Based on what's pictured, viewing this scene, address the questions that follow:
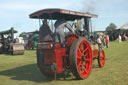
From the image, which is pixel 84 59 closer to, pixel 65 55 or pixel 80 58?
pixel 80 58

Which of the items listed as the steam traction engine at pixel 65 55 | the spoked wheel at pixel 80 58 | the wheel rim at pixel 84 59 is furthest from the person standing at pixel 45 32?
the wheel rim at pixel 84 59

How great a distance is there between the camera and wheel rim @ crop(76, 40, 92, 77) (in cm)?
483

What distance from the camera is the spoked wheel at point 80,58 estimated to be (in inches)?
174

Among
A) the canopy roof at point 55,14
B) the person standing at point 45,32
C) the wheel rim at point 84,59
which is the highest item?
the canopy roof at point 55,14

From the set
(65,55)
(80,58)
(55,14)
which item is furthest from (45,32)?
(80,58)

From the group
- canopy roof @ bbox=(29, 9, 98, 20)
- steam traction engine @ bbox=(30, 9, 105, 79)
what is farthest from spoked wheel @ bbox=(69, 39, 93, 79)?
canopy roof @ bbox=(29, 9, 98, 20)

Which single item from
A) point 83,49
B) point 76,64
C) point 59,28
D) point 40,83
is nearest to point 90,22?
point 83,49

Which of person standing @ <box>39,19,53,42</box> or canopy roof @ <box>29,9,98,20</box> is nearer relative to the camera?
canopy roof @ <box>29,9,98,20</box>

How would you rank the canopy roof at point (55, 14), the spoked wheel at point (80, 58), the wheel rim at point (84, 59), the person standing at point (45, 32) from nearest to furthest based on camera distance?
the spoked wheel at point (80, 58) → the canopy roof at point (55, 14) → the wheel rim at point (84, 59) → the person standing at point (45, 32)

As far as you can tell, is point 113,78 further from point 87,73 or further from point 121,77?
point 87,73

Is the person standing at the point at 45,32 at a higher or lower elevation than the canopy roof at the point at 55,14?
lower

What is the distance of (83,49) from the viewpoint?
17.0ft

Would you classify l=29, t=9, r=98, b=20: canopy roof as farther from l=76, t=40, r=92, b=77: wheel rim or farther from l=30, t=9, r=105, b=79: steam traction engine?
l=76, t=40, r=92, b=77: wheel rim

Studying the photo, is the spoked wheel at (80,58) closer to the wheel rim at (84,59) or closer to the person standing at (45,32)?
the wheel rim at (84,59)
